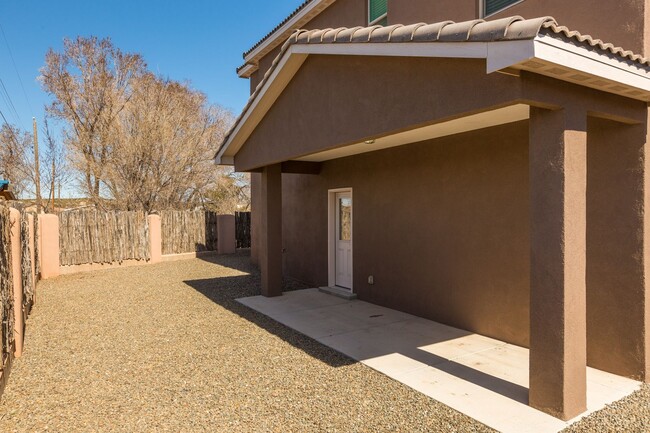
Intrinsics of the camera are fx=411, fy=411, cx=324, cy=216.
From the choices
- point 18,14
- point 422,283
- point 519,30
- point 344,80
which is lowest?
point 422,283

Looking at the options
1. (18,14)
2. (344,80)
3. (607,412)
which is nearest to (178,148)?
(18,14)

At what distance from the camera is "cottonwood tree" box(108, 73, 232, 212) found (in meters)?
19.8

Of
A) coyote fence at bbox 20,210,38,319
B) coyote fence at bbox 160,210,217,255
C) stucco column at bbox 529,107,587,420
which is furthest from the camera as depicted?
coyote fence at bbox 160,210,217,255

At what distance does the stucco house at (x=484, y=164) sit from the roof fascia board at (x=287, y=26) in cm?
25

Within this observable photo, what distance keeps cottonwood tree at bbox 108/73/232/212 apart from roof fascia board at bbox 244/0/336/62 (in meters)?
7.83

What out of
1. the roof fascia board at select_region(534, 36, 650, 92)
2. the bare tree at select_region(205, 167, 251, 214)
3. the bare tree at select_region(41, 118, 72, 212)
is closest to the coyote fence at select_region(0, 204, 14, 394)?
the roof fascia board at select_region(534, 36, 650, 92)

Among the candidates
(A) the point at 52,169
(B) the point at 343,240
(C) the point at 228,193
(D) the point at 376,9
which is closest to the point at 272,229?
(B) the point at 343,240

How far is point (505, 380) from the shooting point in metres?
4.93

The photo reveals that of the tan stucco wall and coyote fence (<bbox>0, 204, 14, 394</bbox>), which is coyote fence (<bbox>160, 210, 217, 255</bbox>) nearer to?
the tan stucco wall

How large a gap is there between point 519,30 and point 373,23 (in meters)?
6.82

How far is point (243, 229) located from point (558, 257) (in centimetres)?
1720

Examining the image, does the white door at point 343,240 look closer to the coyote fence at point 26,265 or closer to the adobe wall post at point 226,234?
the coyote fence at point 26,265

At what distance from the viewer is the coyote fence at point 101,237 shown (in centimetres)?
1373

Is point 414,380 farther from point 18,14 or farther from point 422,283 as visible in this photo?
point 18,14
